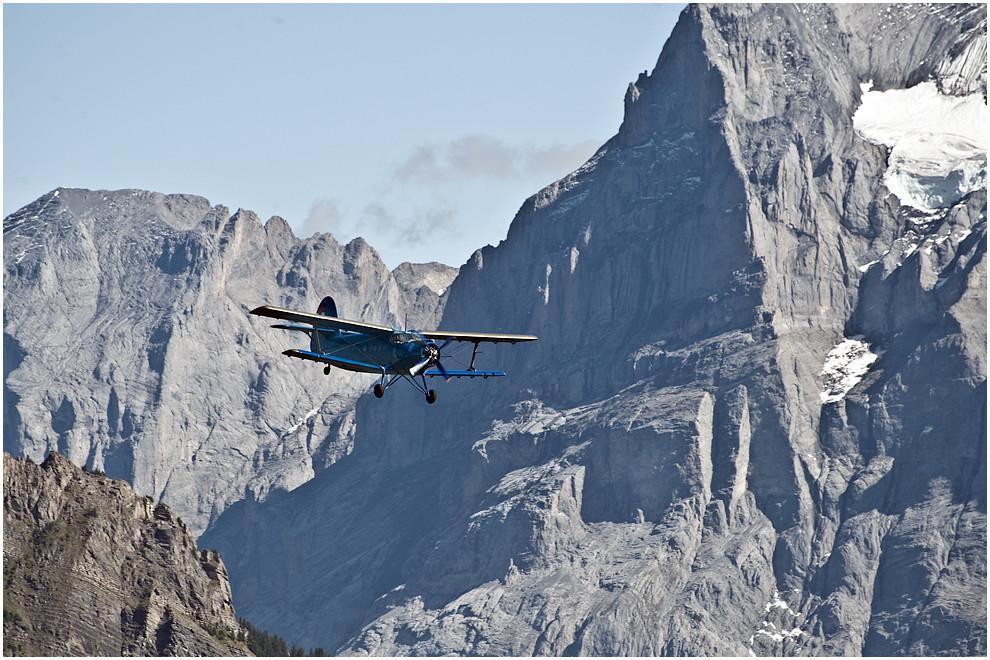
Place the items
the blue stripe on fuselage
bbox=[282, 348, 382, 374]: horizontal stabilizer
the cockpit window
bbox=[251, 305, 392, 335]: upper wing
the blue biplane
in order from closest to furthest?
bbox=[251, 305, 392, 335]: upper wing, bbox=[282, 348, 382, 374]: horizontal stabilizer, the blue biplane, the blue stripe on fuselage, the cockpit window

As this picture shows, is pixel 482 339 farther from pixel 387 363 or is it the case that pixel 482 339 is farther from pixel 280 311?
pixel 280 311

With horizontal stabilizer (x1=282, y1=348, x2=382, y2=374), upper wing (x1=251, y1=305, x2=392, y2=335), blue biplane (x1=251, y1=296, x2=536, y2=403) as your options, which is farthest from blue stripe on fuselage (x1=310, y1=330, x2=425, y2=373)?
upper wing (x1=251, y1=305, x2=392, y2=335)

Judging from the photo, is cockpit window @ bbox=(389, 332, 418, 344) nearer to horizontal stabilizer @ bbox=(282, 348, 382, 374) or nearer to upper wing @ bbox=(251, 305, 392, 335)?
upper wing @ bbox=(251, 305, 392, 335)

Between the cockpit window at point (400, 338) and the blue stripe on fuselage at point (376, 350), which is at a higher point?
the cockpit window at point (400, 338)

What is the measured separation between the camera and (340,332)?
180750 mm

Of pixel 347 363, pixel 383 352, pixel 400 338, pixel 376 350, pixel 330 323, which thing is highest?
pixel 330 323

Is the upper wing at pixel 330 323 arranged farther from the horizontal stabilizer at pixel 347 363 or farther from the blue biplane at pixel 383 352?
the horizontal stabilizer at pixel 347 363

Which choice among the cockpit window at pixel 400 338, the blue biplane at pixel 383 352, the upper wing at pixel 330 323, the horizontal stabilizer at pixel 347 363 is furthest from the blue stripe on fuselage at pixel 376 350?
the upper wing at pixel 330 323

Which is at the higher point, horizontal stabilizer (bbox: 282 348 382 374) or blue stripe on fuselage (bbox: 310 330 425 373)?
blue stripe on fuselage (bbox: 310 330 425 373)

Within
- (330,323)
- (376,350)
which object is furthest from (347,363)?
(330,323)

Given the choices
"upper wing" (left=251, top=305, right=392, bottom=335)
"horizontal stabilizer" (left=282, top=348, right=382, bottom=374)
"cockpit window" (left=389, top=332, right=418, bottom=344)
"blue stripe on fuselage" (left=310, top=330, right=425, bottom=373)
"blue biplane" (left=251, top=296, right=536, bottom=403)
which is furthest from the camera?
"cockpit window" (left=389, top=332, right=418, bottom=344)

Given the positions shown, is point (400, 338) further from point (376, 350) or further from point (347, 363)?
point (347, 363)

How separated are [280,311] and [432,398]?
643 inches

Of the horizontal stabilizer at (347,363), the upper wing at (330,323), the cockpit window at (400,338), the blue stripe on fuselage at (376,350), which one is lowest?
the horizontal stabilizer at (347,363)
